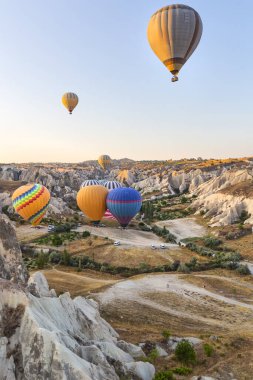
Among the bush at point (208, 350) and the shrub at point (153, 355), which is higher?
the shrub at point (153, 355)

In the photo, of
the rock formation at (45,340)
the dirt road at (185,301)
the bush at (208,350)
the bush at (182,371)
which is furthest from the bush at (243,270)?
the rock formation at (45,340)

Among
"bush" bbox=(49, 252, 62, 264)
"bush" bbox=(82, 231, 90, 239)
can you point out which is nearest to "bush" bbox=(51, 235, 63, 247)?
"bush" bbox=(82, 231, 90, 239)

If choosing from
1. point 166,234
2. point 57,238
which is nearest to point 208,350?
point 57,238

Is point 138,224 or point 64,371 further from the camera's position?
point 138,224

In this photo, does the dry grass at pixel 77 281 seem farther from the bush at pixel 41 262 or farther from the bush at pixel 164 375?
the bush at pixel 164 375

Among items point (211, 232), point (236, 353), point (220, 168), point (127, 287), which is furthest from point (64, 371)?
point (220, 168)

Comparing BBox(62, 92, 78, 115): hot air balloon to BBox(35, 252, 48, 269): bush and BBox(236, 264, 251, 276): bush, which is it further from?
BBox(236, 264, 251, 276): bush

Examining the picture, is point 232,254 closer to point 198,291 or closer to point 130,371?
point 198,291
